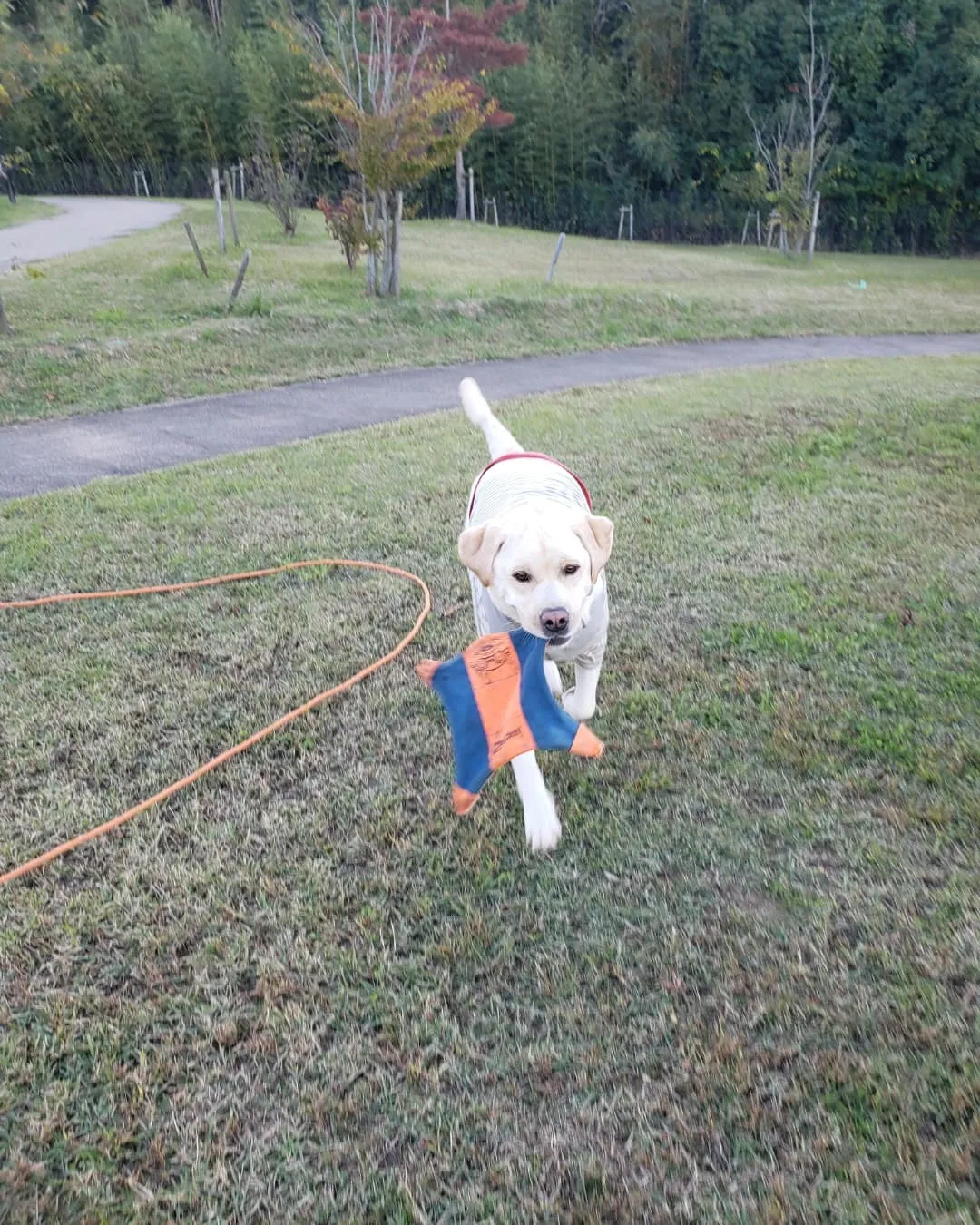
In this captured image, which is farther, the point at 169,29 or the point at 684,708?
the point at 169,29

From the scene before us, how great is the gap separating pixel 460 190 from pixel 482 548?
31.7 metres

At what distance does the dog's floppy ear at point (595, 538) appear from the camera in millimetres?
2441

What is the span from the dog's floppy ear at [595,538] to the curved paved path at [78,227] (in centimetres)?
1475

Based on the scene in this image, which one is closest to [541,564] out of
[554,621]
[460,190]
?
[554,621]

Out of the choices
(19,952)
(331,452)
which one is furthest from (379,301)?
(19,952)

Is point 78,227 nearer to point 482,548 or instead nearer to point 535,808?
point 482,548

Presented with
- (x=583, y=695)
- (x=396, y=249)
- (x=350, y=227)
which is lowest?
(x=583, y=695)

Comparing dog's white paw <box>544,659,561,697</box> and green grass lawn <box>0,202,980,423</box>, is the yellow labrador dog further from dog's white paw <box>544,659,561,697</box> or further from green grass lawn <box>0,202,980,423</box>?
green grass lawn <box>0,202,980,423</box>

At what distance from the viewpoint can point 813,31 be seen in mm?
29109

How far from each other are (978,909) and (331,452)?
507 cm

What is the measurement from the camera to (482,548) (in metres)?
2.41

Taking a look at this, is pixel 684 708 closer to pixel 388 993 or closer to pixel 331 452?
pixel 388 993

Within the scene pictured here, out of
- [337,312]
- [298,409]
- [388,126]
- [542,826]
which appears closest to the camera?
[542,826]

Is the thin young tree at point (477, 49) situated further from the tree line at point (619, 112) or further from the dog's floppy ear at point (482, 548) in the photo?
the dog's floppy ear at point (482, 548)
